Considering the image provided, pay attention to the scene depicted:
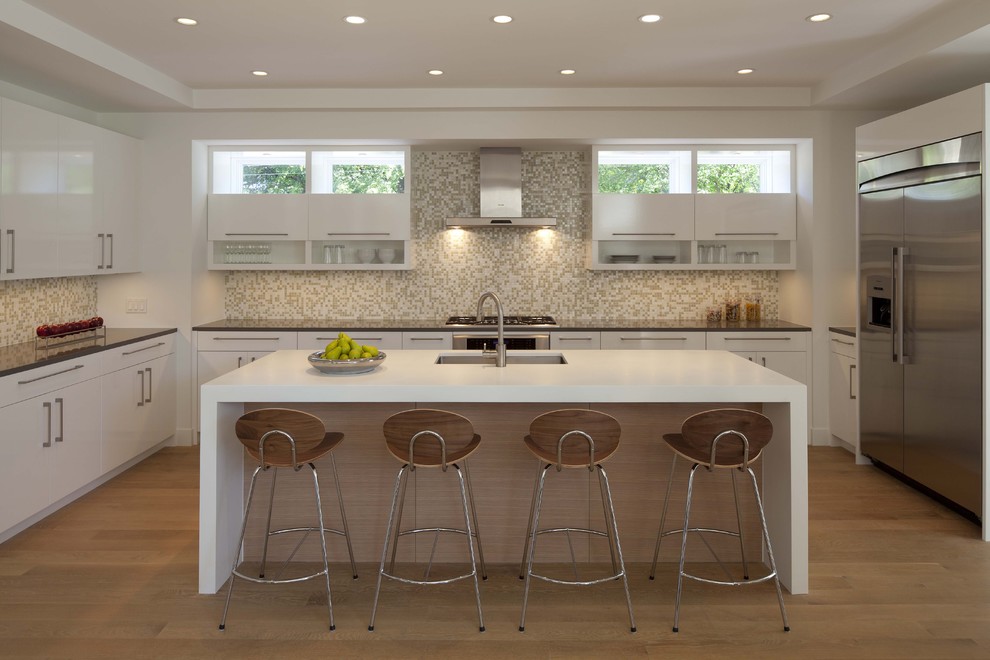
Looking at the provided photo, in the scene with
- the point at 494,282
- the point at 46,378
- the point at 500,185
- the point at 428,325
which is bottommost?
the point at 46,378

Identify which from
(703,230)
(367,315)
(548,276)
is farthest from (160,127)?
(703,230)

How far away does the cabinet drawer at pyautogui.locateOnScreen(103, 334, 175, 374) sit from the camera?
16.4 feet

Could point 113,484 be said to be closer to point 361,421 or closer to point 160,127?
point 361,421

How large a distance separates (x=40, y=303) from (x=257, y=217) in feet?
5.55

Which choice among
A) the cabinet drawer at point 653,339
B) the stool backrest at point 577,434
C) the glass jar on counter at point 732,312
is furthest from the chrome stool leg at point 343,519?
the glass jar on counter at point 732,312

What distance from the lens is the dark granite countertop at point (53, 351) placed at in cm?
406

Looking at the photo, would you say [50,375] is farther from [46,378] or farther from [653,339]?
[653,339]

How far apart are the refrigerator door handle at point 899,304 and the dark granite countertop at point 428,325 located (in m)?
1.24

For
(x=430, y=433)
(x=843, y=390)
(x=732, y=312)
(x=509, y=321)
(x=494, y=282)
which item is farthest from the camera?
(x=494, y=282)

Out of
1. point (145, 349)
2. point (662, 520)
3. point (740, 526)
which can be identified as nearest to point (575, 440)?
point (662, 520)

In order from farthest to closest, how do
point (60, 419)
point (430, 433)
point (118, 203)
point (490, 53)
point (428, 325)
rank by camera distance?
point (428, 325) < point (118, 203) < point (490, 53) < point (60, 419) < point (430, 433)

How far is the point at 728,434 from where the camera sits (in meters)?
3.15

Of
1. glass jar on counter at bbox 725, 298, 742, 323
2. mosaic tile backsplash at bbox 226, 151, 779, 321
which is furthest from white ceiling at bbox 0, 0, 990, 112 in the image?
glass jar on counter at bbox 725, 298, 742, 323

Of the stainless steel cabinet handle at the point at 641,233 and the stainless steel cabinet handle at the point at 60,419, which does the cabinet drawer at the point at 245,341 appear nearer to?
the stainless steel cabinet handle at the point at 60,419
